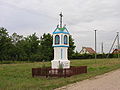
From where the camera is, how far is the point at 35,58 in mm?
60750

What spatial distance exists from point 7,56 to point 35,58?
8.37 m

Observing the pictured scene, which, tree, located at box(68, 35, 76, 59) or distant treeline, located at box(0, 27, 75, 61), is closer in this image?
distant treeline, located at box(0, 27, 75, 61)

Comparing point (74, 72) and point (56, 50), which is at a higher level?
point (56, 50)

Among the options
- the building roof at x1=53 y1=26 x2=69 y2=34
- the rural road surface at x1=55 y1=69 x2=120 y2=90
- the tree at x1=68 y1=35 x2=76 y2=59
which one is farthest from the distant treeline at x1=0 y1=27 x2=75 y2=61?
the rural road surface at x1=55 y1=69 x2=120 y2=90

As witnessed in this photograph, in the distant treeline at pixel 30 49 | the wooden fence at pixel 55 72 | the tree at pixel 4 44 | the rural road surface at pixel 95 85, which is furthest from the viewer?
the distant treeline at pixel 30 49

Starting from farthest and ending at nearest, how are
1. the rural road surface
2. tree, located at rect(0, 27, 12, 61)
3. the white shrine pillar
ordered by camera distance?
tree, located at rect(0, 27, 12, 61) < the white shrine pillar < the rural road surface

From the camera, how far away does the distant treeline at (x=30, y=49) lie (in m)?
56.2

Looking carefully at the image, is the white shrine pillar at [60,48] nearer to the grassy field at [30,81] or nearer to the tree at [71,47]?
the grassy field at [30,81]

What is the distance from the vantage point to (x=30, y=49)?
6322 centimetres

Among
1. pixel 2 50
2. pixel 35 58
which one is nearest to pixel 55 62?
pixel 2 50

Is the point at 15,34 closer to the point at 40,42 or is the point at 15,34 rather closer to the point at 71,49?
the point at 40,42

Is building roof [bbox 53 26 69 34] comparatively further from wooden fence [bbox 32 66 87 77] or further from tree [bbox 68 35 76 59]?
tree [bbox 68 35 76 59]

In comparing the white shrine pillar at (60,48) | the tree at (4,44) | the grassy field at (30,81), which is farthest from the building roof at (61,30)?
the tree at (4,44)

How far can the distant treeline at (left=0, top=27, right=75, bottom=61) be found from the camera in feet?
184
